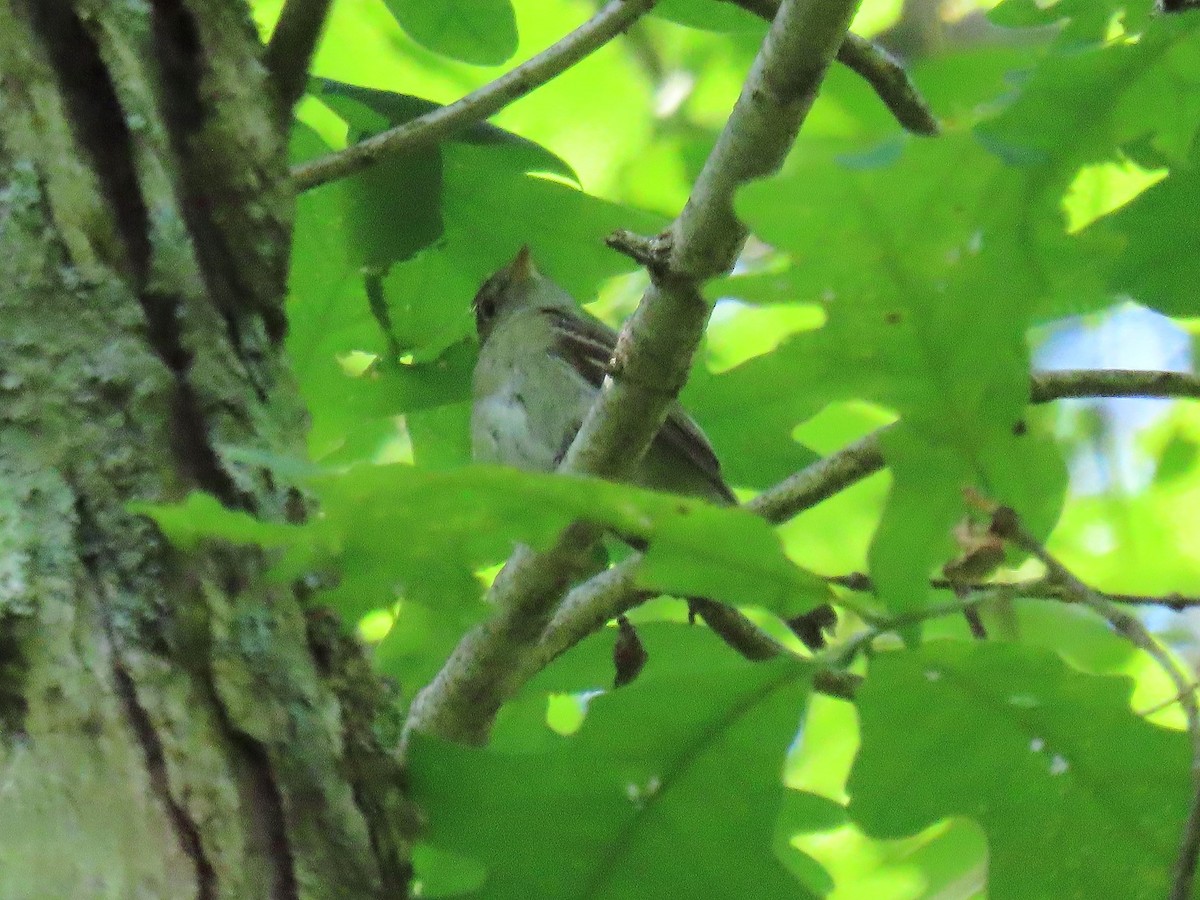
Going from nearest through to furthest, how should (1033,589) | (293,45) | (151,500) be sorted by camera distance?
(1033,589) → (151,500) → (293,45)

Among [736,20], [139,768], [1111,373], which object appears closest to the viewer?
[139,768]

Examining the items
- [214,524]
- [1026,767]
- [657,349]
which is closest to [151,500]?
[214,524]

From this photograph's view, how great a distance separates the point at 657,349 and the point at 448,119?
22.2 inches

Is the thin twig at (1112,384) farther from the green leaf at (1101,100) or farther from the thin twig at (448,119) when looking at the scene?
the thin twig at (448,119)

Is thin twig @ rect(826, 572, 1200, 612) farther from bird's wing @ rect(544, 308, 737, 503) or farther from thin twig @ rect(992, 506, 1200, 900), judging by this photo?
bird's wing @ rect(544, 308, 737, 503)

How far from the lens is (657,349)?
141 cm

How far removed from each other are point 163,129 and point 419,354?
0.64 metres

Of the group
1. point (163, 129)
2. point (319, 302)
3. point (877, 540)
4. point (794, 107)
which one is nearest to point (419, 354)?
point (319, 302)

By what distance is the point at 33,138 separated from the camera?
1.38 m

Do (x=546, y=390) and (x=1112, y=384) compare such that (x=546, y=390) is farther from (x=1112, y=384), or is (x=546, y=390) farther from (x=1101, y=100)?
(x=1101, y=100)

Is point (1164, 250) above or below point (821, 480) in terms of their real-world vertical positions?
above

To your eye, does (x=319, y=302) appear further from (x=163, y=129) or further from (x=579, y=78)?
(x=579, y=78)

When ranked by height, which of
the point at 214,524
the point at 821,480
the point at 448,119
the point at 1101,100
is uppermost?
the point at 1101,100

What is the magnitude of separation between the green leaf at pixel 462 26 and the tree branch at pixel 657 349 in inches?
25.6
